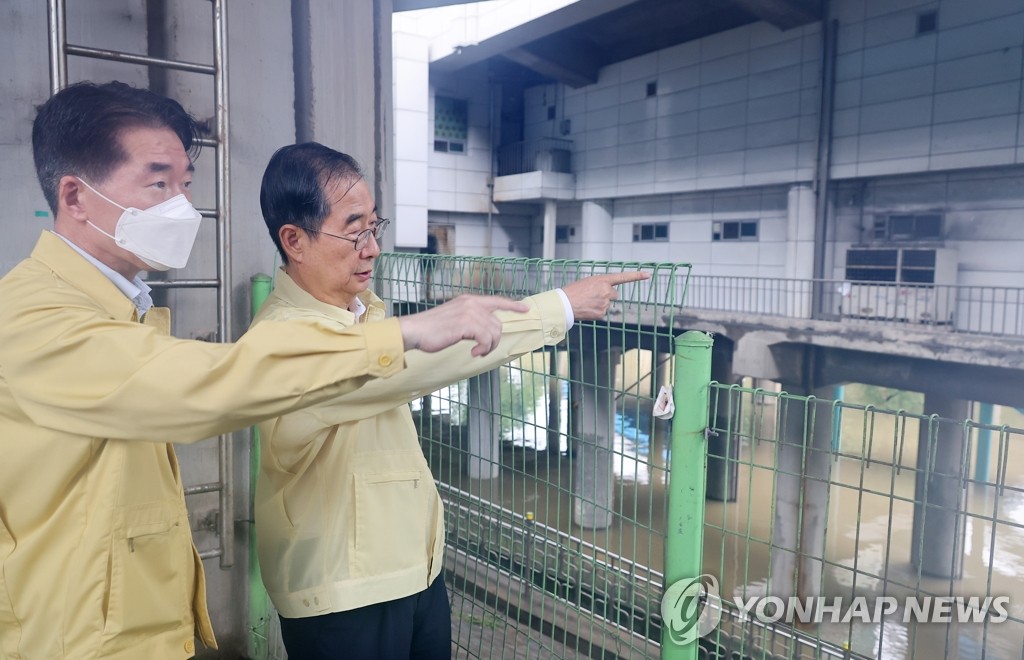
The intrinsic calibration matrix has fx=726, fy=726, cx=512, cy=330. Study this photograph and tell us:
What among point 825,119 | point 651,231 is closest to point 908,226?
point 825,119

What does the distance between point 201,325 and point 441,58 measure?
1508cm

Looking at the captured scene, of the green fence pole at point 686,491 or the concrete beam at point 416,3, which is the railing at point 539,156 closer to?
the concrete beam at point 416,3

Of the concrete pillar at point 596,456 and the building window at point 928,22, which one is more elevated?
the building window at point 928,22

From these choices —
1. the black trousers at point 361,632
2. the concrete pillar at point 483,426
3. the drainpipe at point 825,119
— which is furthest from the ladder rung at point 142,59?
the drainpipe at point 825,119

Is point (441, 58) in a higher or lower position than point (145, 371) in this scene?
higher

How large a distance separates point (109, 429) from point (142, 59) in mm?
1622

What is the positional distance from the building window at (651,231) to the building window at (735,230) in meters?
1.41

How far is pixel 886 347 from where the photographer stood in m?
8.73

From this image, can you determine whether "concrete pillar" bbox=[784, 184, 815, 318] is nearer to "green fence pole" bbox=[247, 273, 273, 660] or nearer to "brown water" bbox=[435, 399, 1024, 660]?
"brown water" bbox=[435, 399, 1024, 660]

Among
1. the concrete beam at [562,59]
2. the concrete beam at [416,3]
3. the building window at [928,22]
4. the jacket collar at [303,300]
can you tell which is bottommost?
the jacket collar at [303,300]

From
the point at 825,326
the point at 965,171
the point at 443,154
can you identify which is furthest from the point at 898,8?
the point at 443,154

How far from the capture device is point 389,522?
1645mm

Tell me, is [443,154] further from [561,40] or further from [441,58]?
[561,40]

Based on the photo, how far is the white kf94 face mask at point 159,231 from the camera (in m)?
1.42
